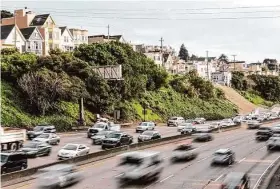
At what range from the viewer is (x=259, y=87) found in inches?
6393

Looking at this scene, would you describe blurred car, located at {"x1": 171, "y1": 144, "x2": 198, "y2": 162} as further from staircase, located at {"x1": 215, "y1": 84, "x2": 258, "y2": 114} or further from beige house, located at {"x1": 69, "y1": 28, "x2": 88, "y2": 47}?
beige house, located at {"x1": 69, "y1": 28, "x2": 88, "y2": 47}

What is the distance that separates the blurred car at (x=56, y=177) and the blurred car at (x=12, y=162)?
3544mm

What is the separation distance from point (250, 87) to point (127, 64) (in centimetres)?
8976

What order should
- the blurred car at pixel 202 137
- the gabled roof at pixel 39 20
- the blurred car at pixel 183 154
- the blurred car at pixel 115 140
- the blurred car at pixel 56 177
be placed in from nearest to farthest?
1. the blurred car at pixel 56 177
2. the blurred car at pixel 183 154
3. the blurred car at pixel 115 140
4. the blurred car at pixel 202 137
5. the gabled roof at pixel 39 20

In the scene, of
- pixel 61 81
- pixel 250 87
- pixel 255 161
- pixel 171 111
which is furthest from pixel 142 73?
pixel 250 87

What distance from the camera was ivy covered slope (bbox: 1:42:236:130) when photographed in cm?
6009

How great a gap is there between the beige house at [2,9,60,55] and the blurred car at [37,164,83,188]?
7628 cm

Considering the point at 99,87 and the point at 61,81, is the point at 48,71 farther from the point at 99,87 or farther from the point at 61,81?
the point at 99,87

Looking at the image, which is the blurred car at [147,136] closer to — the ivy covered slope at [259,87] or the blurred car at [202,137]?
the blurred car at [202,137]

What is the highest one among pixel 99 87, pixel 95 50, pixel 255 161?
pixel 95 50

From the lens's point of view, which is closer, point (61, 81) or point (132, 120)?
point (61, 81)

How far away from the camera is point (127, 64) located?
80500 mm

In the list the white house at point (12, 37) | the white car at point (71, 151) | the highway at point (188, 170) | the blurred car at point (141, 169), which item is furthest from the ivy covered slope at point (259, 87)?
the blurred car at point (141, 169)

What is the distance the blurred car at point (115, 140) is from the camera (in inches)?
1657
